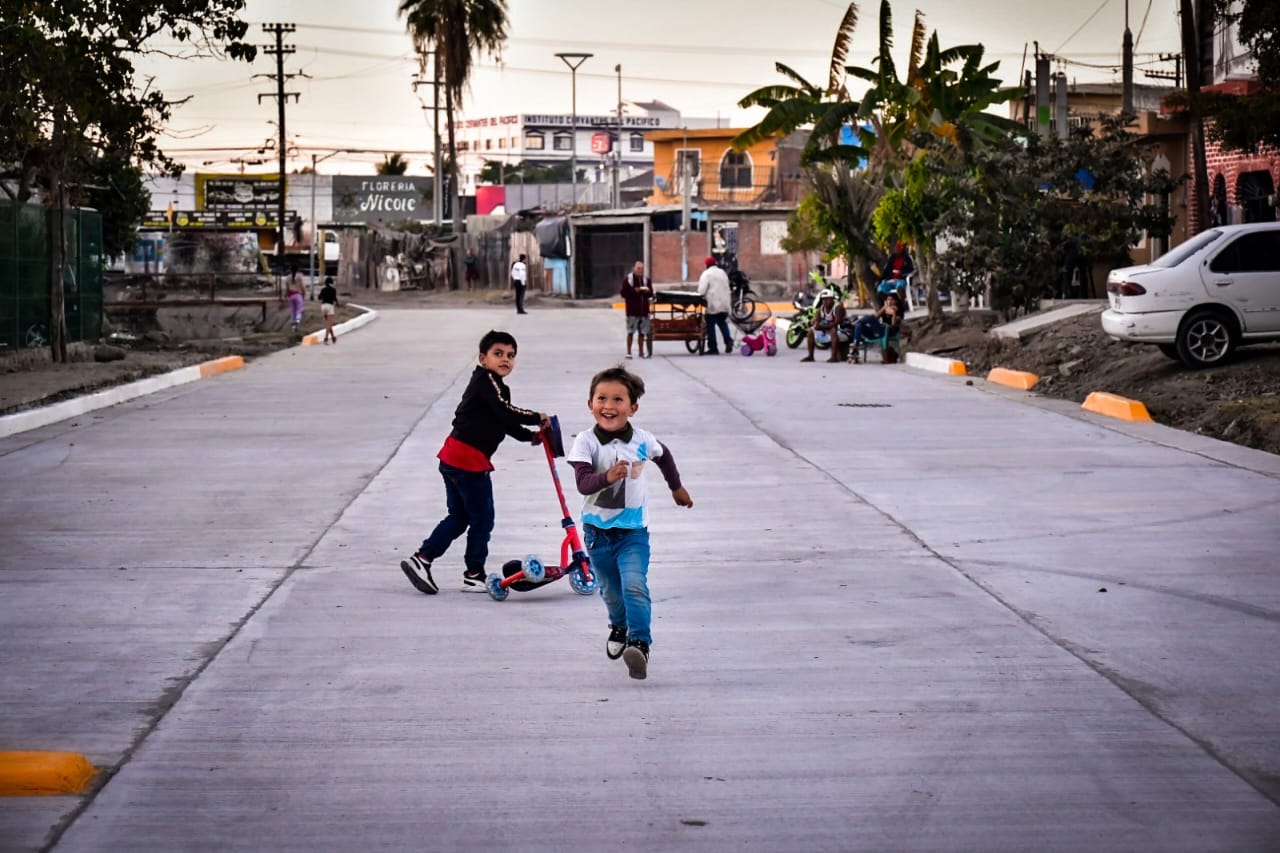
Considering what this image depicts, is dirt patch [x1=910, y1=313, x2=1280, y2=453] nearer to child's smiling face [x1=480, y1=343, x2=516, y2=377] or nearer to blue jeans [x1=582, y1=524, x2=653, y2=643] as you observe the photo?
child's smiling face [x1=480, y1=343, x2=516, y2=377]

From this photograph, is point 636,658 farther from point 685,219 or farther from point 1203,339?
point 685,219

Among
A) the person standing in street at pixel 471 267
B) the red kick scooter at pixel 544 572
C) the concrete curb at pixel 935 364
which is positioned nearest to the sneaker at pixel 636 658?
the red kick scooter at pixel 544 572

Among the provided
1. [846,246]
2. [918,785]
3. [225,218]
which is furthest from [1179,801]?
[225,218]

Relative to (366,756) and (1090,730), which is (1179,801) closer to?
(1090,730)

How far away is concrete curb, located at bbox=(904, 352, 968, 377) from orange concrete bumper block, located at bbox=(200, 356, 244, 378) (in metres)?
11.3

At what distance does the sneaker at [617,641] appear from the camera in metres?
7.60

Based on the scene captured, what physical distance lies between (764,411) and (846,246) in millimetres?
A: 16920

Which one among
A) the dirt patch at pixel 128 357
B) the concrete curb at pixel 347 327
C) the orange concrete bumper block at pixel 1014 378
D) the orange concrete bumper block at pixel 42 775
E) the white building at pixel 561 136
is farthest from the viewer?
the white building at pixel 561 136

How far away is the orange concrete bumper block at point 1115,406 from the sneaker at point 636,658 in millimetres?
13187

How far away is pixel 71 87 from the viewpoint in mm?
22531

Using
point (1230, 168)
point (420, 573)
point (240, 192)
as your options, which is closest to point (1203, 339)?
point (420, 573)

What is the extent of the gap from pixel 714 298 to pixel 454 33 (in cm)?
4261

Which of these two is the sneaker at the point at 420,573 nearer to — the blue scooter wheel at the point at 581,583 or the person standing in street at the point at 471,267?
the blue scooter wheel at the point at 581,583

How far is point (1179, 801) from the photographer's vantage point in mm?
5582
